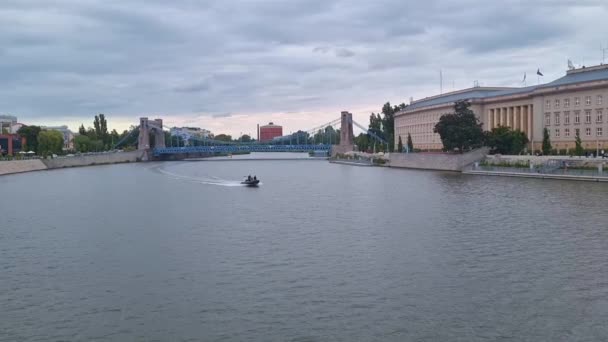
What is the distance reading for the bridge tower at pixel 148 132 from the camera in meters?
102

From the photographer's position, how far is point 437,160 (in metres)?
59.2

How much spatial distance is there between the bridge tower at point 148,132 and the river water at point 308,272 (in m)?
74.3

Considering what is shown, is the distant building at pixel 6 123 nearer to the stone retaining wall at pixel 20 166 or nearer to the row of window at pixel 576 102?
the stone retaining wall at pixel 20 166

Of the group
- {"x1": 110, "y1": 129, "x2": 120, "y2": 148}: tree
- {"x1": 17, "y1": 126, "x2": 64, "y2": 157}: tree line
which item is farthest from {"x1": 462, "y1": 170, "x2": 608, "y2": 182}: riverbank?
{"x1": 110, "y1": 129, "x2": 120, "y2": 148}: tree

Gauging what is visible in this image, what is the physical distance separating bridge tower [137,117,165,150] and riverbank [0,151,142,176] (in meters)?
4.33

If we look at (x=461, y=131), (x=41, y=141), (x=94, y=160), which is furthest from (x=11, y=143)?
(x=461, y=131)

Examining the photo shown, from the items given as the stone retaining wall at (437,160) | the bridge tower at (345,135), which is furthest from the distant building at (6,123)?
the stone retaining wall at (437,160)

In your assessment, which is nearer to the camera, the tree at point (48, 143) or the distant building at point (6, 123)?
the tree at point (48, 143)

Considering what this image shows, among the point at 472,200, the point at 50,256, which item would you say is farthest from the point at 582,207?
the point at 50,256

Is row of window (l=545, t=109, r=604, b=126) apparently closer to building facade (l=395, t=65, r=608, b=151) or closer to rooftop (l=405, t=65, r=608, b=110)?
building facade (l=395, t=65, r=608, b=151)

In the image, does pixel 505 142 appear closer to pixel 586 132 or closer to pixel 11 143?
pixel 586 132

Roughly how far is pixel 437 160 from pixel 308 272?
45.7 metres

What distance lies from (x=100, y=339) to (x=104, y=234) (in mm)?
10865

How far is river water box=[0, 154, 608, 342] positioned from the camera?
37.8 feet
